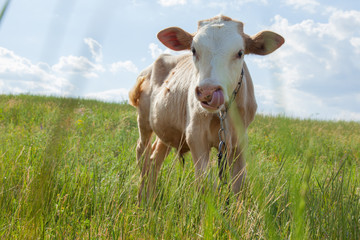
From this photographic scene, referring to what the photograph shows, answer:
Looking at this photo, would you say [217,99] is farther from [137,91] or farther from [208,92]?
[137,91]

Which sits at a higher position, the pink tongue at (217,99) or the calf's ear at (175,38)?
the calf's ear at (175,38)

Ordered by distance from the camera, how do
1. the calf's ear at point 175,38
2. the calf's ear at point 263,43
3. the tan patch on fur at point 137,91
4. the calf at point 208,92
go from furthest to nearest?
1. the tan patch on fur at point 137,91
2. the calf's ear at point 175,38
3. the calf's ear at point 263,43
4. the calf at point 208,92

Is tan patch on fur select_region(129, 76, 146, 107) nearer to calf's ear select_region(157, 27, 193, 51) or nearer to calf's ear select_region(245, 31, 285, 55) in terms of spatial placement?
calf's ear select_region(157, 27, 193, 51)

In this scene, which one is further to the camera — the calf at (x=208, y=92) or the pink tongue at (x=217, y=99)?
the calf at (x=208, y=92)

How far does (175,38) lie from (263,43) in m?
0.91

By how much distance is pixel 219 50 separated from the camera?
103 inches

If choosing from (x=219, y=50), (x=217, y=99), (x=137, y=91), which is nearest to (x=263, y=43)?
(x=219, y=50)

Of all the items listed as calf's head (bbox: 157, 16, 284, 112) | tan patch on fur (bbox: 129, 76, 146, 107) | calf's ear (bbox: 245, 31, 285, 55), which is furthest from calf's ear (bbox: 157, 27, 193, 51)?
tan patch on fur (bbox: 129, 76, 146, 107)

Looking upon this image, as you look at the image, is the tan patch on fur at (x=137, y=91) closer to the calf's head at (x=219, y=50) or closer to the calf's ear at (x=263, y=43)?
the calf's head at (x=219, y=50)

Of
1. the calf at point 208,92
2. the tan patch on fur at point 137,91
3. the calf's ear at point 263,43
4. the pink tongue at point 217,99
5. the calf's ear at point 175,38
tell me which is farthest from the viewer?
the tan patch on fur at point 137,91

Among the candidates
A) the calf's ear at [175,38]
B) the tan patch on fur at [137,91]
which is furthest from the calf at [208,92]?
the tan patch on fur at [137,91]

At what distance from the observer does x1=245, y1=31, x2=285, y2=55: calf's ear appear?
293 cm

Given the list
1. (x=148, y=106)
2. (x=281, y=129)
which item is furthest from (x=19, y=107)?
(x=281, y=129)

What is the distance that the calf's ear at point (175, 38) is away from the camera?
3.24 meters
